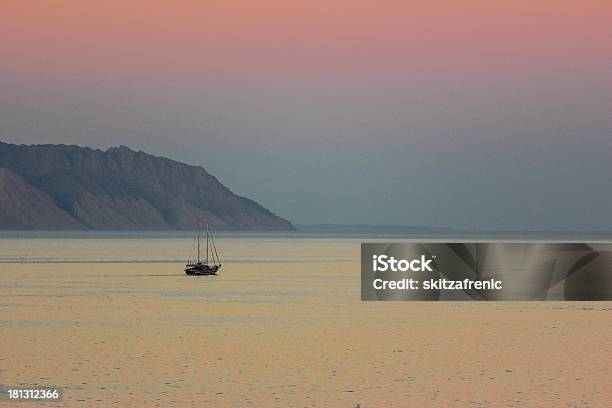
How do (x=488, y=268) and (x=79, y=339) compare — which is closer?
(x=488, y=268)

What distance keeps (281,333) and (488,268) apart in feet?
101

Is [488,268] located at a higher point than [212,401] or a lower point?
higher

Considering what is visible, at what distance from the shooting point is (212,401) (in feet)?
132

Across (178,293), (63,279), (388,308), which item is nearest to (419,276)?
(388,308)

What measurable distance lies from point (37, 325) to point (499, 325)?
27.3 metres

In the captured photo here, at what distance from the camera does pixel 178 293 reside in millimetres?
100188

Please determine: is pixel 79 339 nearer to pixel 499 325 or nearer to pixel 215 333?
pixel 215 333

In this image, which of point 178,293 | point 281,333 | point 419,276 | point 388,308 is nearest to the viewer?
point 419,276

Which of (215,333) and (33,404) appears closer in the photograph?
(33,404)

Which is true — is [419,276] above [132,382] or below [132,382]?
above

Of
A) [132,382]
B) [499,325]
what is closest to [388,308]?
[499,325]

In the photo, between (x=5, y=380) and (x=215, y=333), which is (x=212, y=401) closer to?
(x=5, y=380)

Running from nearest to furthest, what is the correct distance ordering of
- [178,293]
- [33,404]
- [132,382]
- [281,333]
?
[33,404] < [132,382] < [281,333] < [178,293]

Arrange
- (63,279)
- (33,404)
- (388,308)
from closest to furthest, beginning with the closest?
(33,404) < (388,308) < (63,279)
